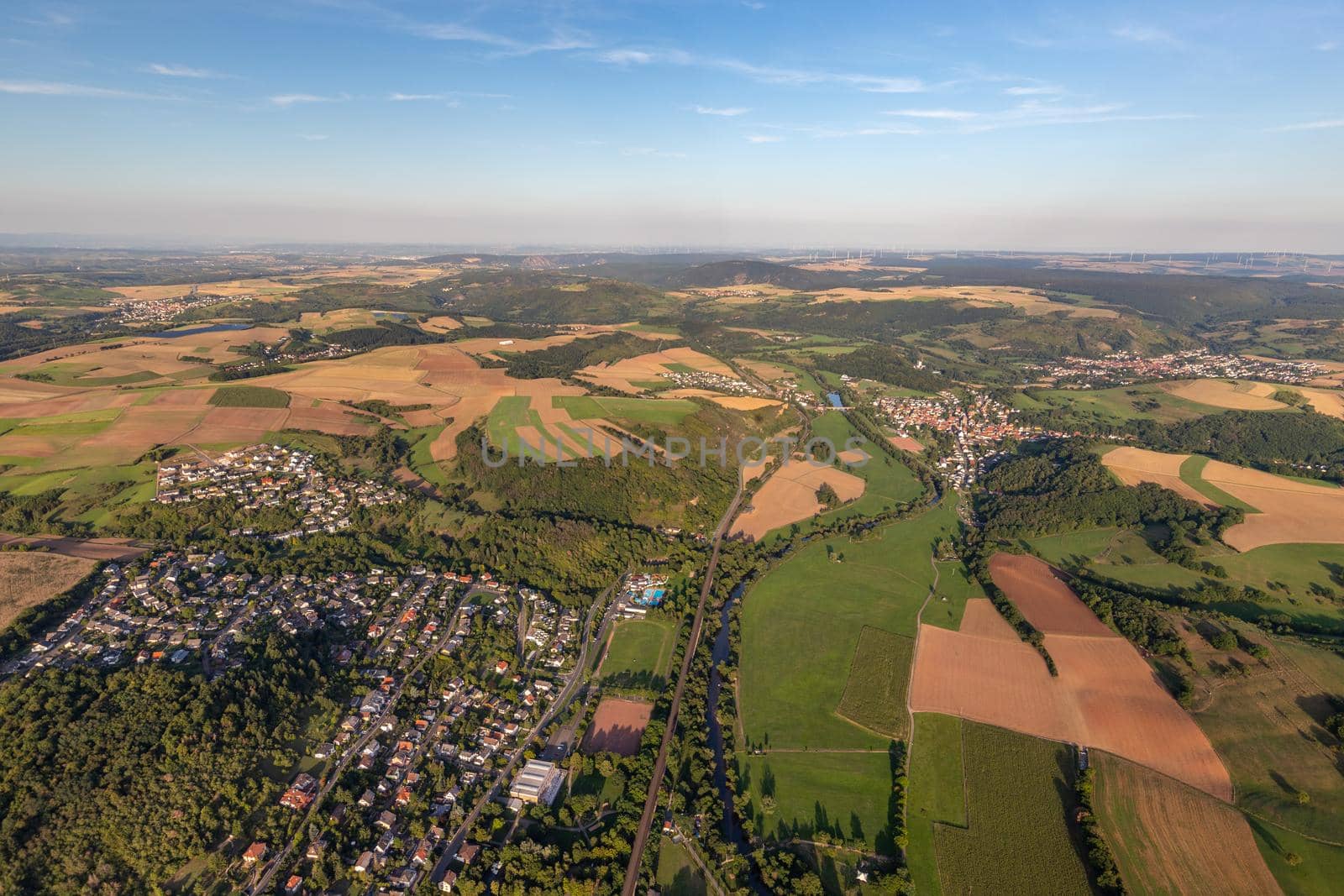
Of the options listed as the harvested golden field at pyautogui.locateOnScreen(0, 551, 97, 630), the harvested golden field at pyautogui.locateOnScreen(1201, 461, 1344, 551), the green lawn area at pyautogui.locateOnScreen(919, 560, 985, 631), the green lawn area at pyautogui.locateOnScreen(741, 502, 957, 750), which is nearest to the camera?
the green lawn area at pyautogui.locateOnScreen(741, 502, 957, 750)

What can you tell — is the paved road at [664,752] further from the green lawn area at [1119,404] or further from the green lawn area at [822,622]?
the green lawn area at [1119,404]

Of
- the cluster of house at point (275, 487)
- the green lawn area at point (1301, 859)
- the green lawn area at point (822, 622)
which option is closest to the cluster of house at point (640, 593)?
the green lawn area at point (822, 622)

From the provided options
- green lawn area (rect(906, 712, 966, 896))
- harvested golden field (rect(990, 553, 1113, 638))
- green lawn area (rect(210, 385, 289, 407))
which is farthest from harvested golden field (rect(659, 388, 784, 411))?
green lawn area (rect(906, 712, 966, 896))

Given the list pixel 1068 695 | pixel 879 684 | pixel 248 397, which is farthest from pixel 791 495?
pixel 248 397

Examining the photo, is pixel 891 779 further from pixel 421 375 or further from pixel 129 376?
pixel 129 376

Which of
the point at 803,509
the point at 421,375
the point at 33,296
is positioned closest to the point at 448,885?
the point at 803,509

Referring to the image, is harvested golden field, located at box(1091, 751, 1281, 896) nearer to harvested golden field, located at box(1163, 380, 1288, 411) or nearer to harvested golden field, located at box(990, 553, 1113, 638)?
harvested golden field, located at box(990, 553, 1113, 638)

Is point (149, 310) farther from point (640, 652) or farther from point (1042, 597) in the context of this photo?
point (1042, 597)
